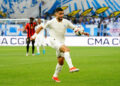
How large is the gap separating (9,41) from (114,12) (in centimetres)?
1447

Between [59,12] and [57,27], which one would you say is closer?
[59,12]

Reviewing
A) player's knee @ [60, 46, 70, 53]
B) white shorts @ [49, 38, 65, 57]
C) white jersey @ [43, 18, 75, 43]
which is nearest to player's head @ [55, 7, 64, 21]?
white jersey @ [43, 18, 75, 43]

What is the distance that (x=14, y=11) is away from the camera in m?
48.8

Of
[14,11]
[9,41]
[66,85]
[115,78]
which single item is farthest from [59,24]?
[14,11]

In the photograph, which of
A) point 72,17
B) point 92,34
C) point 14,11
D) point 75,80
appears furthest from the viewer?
point 14,11

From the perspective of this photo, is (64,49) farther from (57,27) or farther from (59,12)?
(59,12)

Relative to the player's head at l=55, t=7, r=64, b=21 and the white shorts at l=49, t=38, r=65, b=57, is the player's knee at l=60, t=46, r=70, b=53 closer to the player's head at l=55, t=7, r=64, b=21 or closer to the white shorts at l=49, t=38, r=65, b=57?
the white shorts at l=49, t=38, r=65, b=57

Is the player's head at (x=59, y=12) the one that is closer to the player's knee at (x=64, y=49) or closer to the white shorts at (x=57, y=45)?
the white shorts at (x=57, y=45)

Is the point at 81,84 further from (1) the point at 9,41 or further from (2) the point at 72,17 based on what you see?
(2) the point at 72,17

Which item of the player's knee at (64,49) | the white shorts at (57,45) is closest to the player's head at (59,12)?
the white shorts at (57,45)

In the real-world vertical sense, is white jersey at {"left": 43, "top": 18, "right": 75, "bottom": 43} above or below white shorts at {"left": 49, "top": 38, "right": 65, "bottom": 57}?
above

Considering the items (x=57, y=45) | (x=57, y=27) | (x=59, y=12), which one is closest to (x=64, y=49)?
(x=57, y=45)

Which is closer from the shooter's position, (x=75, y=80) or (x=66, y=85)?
(x=66, y=85)

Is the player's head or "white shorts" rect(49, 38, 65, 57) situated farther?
"white shorts" rect(49, 38, 65, 57)
